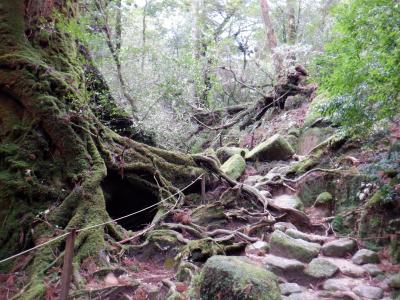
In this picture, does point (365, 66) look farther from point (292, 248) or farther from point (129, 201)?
point (129, 201)

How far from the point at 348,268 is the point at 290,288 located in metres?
0.97

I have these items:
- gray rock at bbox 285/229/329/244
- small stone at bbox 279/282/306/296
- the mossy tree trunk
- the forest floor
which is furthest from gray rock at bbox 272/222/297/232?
the mossy tree trunk

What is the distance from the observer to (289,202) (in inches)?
277

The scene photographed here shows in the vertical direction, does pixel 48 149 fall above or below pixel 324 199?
above

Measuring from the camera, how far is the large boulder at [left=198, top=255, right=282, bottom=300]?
3391 millimetres

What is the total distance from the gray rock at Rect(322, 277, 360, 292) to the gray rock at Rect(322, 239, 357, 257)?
717mm

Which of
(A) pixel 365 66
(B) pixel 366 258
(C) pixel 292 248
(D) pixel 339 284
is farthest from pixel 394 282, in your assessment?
(A) pixel 365 66

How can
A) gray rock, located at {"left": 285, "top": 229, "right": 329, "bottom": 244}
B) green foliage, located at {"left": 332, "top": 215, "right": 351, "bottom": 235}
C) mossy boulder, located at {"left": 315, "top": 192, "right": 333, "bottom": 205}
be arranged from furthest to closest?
mossy boulder, located at {"left": 315, "top": 192, "right": 333, "bottom": 205}, green foliage, located at {"left": 332, "top": 215, "right": 351, "bottom": 235}, gray rock, located at {"left": 285, "top": 229, "right": 329, "bottom": 244}

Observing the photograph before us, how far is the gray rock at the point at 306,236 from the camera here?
5742mm

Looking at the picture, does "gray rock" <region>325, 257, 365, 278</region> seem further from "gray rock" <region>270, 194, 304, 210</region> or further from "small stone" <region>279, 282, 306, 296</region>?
"gray rock" <region>270, 194, 304, 210</region>

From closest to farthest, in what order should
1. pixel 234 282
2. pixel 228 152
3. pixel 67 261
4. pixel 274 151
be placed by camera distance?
pixel 67 261 → pixel 234 282 → pixel 274 151 → pixel 228 152

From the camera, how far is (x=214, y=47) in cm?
1334

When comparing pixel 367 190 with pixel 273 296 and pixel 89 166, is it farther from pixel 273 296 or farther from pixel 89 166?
pixel 89 166

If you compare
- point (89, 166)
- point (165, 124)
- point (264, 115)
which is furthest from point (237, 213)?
point (264, 115)
